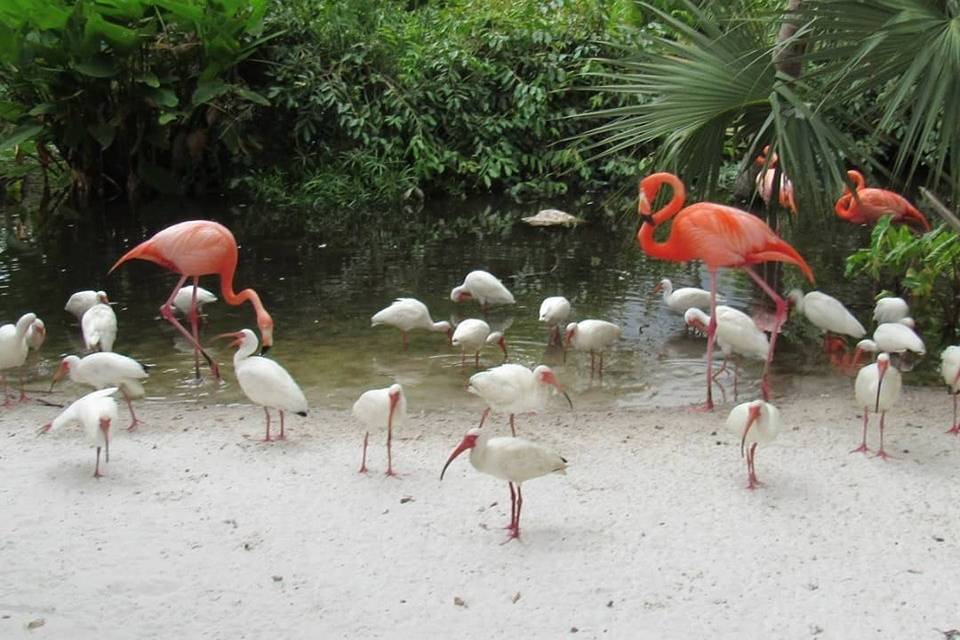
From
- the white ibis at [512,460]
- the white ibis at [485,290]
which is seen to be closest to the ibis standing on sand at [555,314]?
the white ibis at [485,290]

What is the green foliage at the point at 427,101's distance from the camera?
585 inches

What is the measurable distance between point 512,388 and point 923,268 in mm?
3611

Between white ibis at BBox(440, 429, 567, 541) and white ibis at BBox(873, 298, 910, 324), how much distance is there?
3.63 metres

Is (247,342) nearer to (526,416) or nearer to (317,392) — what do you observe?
(317,392)

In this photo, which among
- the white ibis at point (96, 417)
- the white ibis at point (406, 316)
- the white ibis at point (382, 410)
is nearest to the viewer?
the white ibis at point (96, 417)

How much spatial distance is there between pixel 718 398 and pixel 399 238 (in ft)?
20.2

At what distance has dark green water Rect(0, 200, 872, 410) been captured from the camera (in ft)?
23.1

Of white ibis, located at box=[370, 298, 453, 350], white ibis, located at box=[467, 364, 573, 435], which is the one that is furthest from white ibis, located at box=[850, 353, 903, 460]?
white ibis, located at box=[370, 298, 453, 350]

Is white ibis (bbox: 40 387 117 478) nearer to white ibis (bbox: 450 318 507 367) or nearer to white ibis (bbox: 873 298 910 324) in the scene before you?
white ibis (bbox: 450 318 507 367)

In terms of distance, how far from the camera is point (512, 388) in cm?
557

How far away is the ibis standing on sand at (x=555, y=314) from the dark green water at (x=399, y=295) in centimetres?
12

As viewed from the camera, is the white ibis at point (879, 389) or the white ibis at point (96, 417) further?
the white ibis at point (879, 389)

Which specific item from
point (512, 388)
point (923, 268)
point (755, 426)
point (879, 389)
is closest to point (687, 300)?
point (923, 268)

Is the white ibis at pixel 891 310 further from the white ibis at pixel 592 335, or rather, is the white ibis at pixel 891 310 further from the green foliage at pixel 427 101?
the green foliage at pixel 427 101
